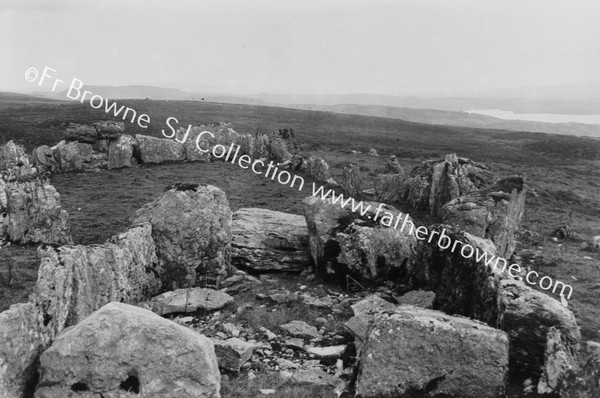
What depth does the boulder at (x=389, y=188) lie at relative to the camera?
78.5 feet

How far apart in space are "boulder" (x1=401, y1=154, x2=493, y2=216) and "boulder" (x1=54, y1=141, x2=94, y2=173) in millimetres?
18298

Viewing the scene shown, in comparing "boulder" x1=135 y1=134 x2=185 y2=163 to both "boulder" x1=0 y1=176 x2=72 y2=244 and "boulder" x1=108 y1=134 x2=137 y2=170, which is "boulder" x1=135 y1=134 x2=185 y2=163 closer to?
"boulder" x1=108 y1=134 x2=137 y2=170

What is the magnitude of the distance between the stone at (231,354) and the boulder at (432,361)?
2138 millimetres

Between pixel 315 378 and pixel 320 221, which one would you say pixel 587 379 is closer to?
pixel 315 378

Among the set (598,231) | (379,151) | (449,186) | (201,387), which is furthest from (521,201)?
(379,151)

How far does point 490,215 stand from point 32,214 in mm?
14837

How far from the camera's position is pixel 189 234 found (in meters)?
13.0

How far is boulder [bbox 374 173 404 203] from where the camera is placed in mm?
23922

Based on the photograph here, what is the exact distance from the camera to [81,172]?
27.0 meters

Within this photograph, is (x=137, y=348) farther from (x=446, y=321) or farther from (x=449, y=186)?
(x=449, y=186)

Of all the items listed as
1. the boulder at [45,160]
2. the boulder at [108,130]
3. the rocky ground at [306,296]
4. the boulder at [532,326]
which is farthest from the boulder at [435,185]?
the boulder at [45,160]

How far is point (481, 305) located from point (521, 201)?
1068 centimetres

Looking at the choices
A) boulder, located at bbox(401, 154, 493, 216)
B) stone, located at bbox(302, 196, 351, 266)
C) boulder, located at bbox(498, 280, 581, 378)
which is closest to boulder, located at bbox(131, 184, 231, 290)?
stone, located at bbox(302, 196, 351, 266)

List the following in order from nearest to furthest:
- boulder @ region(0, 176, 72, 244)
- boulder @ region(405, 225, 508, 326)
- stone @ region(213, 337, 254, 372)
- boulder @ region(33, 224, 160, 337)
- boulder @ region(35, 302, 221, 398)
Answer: boulder @ region(35, 302, 221, 398)
boulder @ region(33, 224, 160, 337)
stone @ region(213, 337, 254, 372)
boulder @ region(405, 225, 508, 326)
boulder @ region(0, 176, 72, 244)
